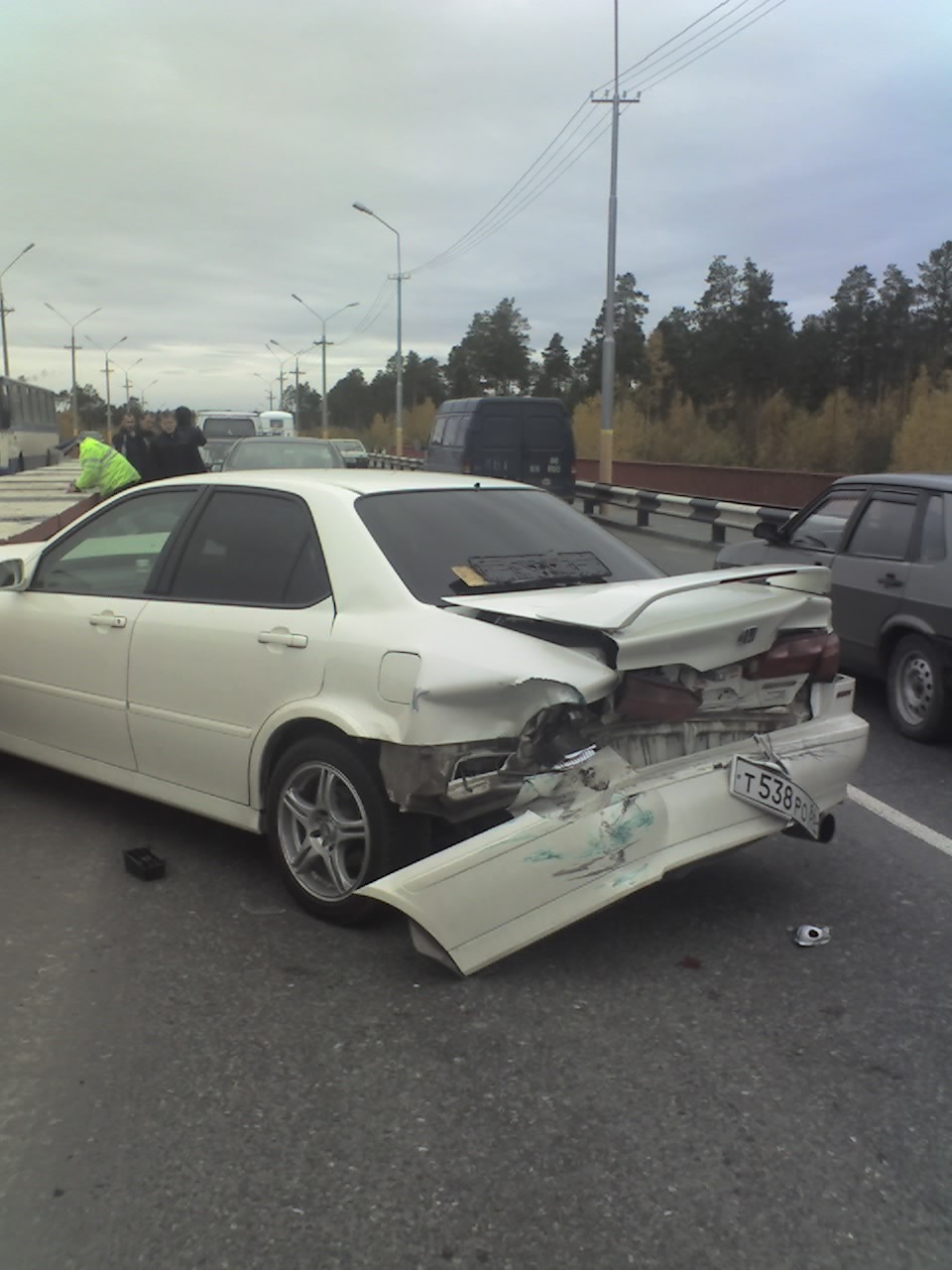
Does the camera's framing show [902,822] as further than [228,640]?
Yes

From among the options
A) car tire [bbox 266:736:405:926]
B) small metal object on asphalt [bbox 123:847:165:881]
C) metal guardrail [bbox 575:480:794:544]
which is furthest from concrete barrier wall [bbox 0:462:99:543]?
metal guardrail [bbox 575:480:794:544]

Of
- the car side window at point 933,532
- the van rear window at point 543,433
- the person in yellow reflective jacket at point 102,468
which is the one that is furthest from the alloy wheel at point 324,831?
the van rear window at point 543,433

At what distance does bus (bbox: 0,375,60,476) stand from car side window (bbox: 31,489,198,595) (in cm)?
2925

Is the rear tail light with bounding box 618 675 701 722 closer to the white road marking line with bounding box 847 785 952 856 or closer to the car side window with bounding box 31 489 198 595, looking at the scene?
the white road marking line with bounding box 847 785 952 856

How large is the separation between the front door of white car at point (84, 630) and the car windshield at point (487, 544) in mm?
1043

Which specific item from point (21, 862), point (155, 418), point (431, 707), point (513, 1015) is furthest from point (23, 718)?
point (155, 418)

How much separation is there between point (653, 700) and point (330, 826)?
44.6 inches

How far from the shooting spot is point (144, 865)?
15.0 ft

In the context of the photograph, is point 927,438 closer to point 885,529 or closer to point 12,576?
point 885,529

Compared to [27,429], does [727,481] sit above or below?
below

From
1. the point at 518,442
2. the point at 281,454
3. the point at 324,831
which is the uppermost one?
the point at 518,442

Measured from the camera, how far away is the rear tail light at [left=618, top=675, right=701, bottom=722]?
12.5 ft

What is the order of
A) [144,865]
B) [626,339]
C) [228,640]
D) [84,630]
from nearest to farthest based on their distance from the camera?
[228,640] < [144,865] < [84,630] < [626,339]

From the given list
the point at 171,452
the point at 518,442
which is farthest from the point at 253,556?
the point at 518,442
